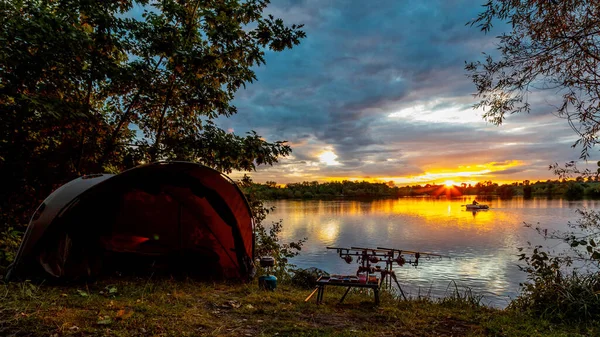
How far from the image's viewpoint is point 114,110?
970 centimetres

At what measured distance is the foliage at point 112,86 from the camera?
22.7 feet

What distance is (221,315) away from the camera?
5066 millimetres

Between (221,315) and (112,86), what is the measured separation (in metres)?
6.61

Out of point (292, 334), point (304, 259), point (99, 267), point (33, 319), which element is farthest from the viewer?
point (304, 259)

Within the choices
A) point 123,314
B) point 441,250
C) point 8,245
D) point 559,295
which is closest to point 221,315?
point 123,314

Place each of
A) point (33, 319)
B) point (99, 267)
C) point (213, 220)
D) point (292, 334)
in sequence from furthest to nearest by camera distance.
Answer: point (213, 220) → point (99, 267) → point (292, 334) → point (33, 319)

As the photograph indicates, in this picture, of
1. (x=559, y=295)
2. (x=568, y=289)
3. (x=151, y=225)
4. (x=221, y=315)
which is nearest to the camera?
(x=221, y=315)

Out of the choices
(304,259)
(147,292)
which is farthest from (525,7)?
(304,259)

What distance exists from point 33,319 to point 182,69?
6243 mm

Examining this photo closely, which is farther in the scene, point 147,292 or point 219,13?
point 219,13

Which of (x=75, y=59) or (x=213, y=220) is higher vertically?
(x=75, y=59)

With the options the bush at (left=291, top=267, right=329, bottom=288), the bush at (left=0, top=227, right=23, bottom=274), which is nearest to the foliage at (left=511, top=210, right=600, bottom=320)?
the bush at (left=291, top=267, right=329, bottom=288)

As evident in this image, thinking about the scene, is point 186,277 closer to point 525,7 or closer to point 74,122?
point 74,122

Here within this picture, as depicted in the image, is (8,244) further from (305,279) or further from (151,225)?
(305,279)
